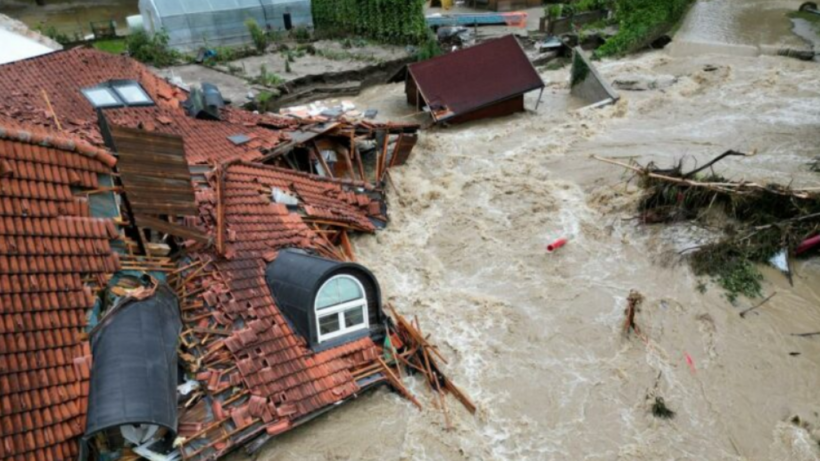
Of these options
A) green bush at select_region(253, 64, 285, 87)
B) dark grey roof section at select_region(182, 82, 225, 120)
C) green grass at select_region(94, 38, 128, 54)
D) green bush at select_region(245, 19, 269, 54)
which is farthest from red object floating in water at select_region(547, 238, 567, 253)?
green grass at select_region(94, 38, 128, 54)

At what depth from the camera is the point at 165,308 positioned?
8.39 meters

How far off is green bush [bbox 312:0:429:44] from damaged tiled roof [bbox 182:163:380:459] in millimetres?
25228

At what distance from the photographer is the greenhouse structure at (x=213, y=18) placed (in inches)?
1283

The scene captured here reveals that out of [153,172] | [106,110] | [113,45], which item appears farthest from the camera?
[113,45]

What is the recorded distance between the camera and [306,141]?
15734mm

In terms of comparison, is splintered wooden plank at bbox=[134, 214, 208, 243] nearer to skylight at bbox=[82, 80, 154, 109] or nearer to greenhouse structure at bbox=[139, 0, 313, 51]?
skylight at bbox=[82, 80, 154, 109]

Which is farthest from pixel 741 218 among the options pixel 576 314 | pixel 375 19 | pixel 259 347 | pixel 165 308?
pixel 375 19

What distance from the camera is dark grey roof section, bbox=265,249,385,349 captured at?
8.98m

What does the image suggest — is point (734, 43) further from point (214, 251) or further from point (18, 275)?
point (18, 275)

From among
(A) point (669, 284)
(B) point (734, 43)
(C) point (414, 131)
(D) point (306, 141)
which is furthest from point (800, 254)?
(B) point (734, 43)

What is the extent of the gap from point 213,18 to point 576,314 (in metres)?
30.3

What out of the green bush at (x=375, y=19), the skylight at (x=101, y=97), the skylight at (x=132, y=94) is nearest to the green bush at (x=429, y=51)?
the green bush at (x=375, y=19)

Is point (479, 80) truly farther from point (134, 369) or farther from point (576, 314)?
point (134, 369)

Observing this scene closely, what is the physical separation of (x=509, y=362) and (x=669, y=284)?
16.1ft
